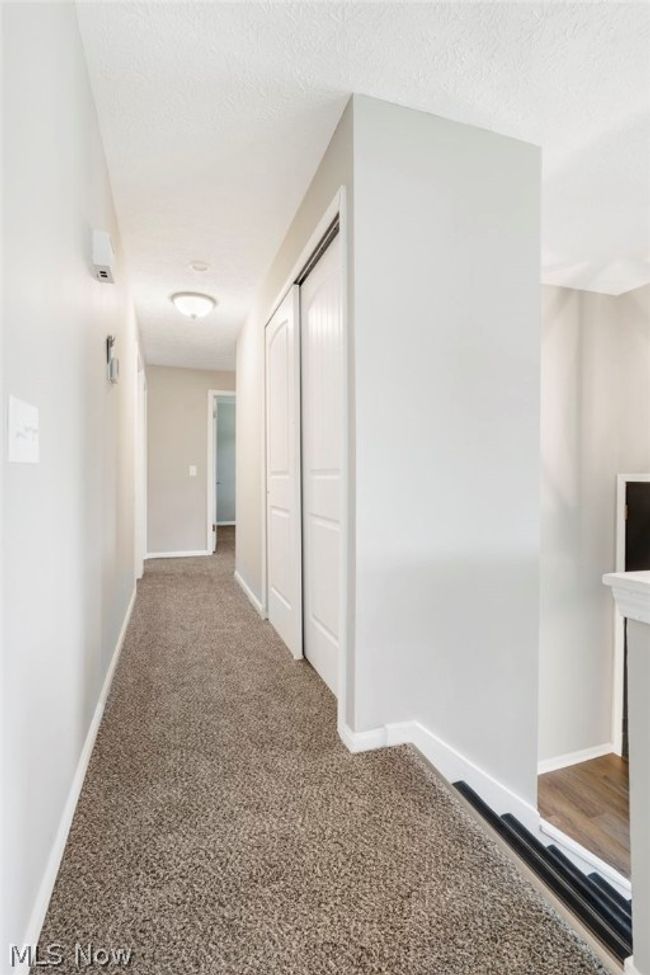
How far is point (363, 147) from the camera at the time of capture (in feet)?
5.64

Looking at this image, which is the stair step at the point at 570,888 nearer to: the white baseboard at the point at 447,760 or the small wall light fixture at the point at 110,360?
the white baseboard at the point at 447,760

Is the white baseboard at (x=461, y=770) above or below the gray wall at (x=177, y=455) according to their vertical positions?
below

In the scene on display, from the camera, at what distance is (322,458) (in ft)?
7.47

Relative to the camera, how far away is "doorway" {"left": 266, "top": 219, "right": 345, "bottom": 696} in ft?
6.82

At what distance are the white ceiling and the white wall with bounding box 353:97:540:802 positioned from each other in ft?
0.52

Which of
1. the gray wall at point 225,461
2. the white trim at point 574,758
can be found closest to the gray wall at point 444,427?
the white trim at point 574,758

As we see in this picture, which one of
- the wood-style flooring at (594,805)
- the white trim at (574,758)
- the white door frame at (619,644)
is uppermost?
the white door frame at (619,644)

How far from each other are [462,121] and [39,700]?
2342 millimetres

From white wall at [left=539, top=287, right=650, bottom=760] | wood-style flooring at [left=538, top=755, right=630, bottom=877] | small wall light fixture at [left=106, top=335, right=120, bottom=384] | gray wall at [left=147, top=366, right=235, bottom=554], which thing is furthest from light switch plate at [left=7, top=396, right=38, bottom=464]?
gray wall at [left=147, top=366, right=235, bottom=554]

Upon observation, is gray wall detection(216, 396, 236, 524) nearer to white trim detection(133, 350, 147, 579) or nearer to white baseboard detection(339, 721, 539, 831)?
white trim detection(133, 350, 147, 579)

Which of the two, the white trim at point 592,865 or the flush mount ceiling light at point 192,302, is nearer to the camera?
the white trim at point 592,865

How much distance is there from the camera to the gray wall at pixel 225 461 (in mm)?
9086

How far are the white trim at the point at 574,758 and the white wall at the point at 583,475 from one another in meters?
0.05

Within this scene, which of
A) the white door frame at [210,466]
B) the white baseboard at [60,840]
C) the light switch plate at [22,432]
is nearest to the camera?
the light switch plate at [22,432]
